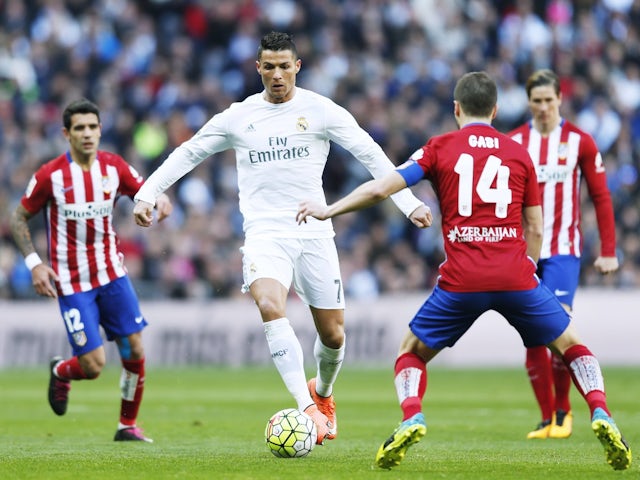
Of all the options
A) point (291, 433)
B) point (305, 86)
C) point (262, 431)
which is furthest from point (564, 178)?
point (305, 86)

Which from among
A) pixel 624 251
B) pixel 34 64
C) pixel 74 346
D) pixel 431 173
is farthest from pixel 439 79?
pixel 431 173

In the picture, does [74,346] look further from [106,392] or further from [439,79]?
[439,79]

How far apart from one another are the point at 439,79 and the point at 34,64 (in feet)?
25.3

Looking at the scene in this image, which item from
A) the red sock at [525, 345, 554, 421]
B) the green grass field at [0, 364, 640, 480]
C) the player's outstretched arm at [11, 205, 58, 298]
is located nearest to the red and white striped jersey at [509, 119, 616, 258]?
the red sock at [525, 345, 554, 421]

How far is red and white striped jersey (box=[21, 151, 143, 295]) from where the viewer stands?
10438mm

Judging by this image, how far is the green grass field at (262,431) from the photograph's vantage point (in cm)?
751

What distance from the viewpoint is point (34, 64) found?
24.8 meters

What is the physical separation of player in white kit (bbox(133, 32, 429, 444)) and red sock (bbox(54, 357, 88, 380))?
2292mm

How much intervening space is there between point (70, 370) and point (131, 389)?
0.60m

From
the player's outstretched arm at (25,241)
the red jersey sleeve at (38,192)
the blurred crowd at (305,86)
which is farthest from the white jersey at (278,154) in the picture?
the blurred crowd at (305,86)

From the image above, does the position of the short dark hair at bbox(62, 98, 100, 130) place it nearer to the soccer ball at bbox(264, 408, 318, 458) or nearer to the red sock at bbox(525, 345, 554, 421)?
the soccer ball at bbox(264, 408, 318, 458)

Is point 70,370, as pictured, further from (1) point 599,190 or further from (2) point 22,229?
(1) point 599,190

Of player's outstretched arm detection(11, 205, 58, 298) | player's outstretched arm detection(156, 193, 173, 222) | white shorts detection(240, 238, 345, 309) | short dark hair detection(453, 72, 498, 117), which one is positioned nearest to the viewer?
short dark hair detection(453, 72, 498, 117)

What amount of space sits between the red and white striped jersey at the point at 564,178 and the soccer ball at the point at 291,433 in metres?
3.36
